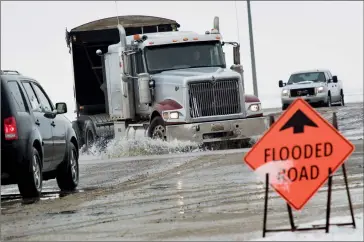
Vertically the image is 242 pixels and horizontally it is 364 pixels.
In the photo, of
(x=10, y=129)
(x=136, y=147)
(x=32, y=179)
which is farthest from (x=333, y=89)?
(x=10, y=129)

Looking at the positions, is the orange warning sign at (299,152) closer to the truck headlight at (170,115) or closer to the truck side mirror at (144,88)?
the truck headlight at (170,115)

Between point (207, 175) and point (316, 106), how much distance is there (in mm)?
31296

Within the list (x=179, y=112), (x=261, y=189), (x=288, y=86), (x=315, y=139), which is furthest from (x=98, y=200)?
(x=288, y=86)

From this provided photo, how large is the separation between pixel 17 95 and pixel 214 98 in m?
11.9

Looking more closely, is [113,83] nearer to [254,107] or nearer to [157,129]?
[157,129]

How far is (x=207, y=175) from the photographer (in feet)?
64.2

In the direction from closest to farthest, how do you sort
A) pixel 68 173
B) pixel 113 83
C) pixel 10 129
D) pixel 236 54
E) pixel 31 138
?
pixel 10 129
pixel 31 138
pixel 68 173
pixel 236 54
pixel 113 83

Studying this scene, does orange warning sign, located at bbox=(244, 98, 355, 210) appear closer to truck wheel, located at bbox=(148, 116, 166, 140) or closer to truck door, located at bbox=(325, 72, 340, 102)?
truck wheel, located at bbox=(148, 116, 166, 140)

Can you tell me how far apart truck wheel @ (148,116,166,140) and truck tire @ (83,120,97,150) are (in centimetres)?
351

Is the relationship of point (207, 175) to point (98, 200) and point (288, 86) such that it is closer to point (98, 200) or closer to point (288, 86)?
point (98, 200)

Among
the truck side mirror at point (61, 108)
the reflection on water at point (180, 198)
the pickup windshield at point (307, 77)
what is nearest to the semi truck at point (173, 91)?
the truck side mirror at point (61, 108)

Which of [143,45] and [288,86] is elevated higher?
[143,45]

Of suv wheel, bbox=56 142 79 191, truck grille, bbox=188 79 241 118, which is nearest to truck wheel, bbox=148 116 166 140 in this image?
truck grille, bbox=188 79 241 118

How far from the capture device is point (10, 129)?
1662 centimetres
